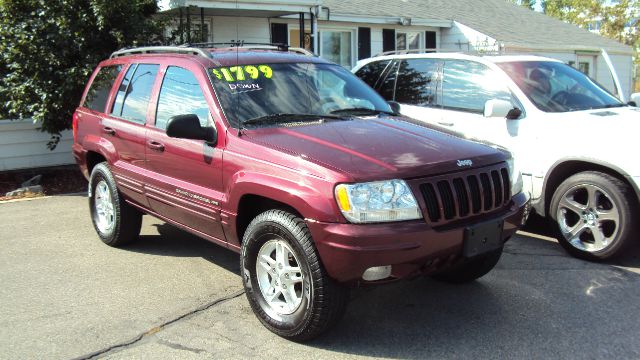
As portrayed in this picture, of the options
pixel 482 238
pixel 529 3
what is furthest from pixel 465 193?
pixel 529 3

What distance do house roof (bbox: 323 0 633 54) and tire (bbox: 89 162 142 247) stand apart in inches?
416

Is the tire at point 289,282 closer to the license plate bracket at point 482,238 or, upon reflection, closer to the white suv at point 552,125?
the license plate bracket at point 482,238

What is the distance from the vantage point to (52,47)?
27.7ft

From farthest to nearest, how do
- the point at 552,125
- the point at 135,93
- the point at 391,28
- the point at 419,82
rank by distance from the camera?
the point at 391,28 < the point at 419,82 < the point at 552,125 < the point at 135,93

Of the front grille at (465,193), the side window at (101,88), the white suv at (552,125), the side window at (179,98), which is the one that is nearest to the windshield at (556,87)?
the white suv at (552,125)

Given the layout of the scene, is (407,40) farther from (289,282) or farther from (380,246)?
(380,246)

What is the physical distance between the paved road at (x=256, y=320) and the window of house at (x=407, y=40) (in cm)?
1296

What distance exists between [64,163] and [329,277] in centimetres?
808

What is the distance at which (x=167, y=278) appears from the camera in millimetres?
4879

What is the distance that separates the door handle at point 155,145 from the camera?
464 cm

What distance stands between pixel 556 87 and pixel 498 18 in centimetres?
1714

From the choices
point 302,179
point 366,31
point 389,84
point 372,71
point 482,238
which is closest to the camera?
point 302,179

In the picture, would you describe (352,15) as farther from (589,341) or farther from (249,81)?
(589,341)

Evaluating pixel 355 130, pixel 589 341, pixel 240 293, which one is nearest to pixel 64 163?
pixel 240 293
